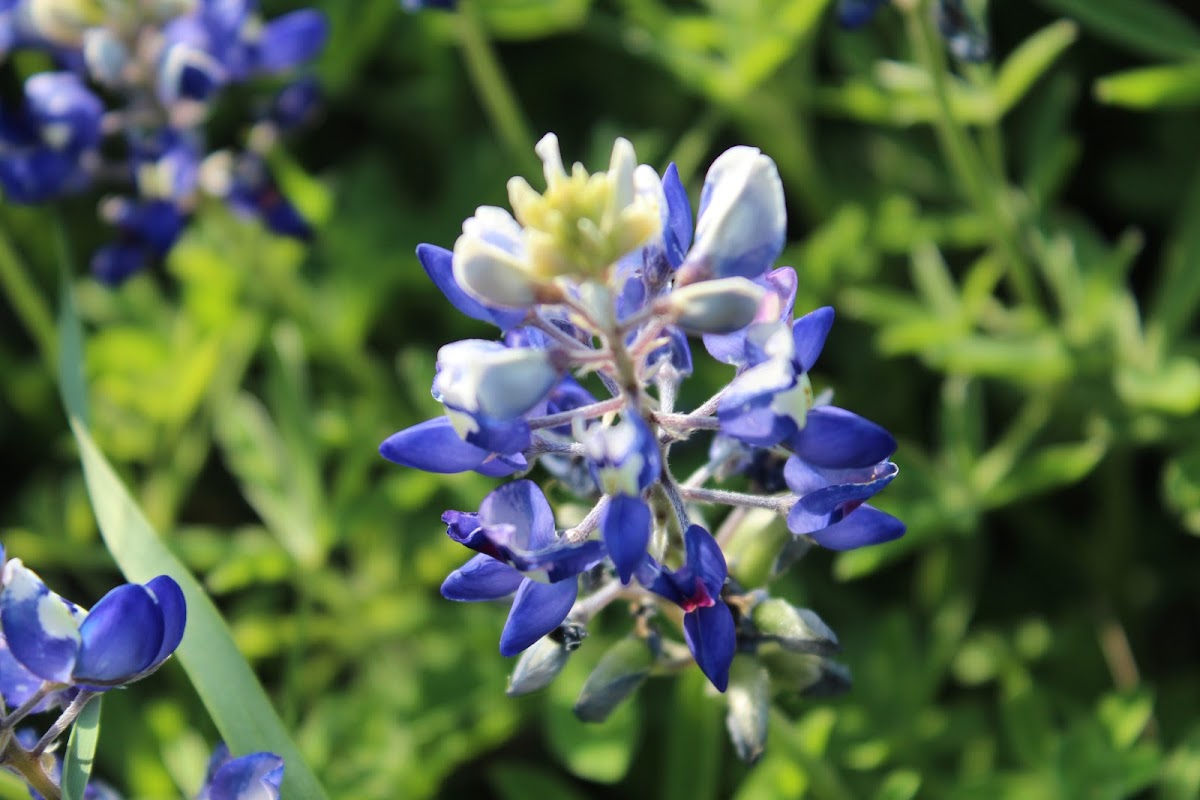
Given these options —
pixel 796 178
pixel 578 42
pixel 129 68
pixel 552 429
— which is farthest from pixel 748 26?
pixel 552 429

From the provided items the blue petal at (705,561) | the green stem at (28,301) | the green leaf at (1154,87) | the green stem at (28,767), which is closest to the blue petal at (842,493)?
the blue petal at (705,561)

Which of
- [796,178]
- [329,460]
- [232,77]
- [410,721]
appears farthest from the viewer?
[329,460]

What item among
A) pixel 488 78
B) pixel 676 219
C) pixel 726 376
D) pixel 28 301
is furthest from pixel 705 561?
pixel 28 301

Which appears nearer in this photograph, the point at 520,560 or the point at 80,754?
the point at 520,560

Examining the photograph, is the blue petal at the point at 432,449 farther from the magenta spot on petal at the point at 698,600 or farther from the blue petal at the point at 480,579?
the magenta spot on petal at the point at 698,600

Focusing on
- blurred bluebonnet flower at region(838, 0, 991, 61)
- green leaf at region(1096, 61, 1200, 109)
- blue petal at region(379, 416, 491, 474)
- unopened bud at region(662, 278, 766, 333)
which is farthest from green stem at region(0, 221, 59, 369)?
green leaf at region(1096, 61, 1200, 109)

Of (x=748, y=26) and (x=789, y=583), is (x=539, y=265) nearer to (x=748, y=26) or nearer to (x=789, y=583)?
(x=789, y=583)

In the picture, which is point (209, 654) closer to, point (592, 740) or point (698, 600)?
point (698, 600)
